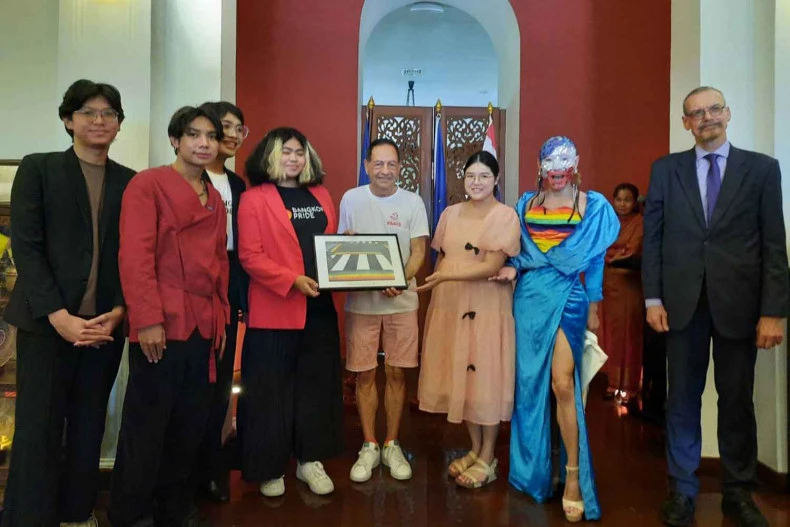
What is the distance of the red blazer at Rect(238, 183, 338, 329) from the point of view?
7.60ft

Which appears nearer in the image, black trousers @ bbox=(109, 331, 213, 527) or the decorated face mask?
black trousers @ bbox=(109, 331, 213, 527)

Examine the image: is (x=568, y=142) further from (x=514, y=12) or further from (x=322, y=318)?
(x=514, y=12)

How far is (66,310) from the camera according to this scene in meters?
1.90

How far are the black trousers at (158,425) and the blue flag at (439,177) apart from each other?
3.03 metres

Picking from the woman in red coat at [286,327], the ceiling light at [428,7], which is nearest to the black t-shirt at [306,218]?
the woman in red coat at [286,327]

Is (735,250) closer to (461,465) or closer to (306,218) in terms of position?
(461,465)

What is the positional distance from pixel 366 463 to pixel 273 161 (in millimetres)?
1490

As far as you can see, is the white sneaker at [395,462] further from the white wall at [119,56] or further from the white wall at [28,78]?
the white wall at [28,78]

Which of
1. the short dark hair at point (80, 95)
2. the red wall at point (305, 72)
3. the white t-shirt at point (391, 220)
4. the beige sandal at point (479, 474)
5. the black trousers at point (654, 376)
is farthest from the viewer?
the red wall at point (305, 72)

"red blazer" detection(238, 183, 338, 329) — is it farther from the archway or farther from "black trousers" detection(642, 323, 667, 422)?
the archway

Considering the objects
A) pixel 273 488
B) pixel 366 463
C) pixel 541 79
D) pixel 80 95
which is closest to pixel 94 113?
pixel 80 95

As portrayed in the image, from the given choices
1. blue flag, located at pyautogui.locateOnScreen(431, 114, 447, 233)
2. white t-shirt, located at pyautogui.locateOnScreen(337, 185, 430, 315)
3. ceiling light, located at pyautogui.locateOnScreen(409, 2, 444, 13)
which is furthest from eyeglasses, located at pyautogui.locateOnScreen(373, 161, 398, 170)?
ceiling light, located at pyautogui.locateOnScreen(409, 2, 444, 13)

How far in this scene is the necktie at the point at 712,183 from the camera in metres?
2.27

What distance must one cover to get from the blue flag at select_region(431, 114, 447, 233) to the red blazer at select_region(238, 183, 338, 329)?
2.53 m
